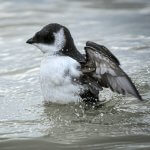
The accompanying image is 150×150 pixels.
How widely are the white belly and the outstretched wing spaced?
188 millimetres

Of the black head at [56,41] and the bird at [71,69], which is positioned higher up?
the black head at [56,41]

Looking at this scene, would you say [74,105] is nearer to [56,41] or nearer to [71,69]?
[71,69]

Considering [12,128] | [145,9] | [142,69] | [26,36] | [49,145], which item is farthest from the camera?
[145,9]

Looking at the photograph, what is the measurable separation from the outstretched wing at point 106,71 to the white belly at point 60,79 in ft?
0.62

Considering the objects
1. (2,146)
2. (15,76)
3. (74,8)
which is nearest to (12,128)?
(2,146)

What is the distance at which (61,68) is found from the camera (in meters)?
8.62

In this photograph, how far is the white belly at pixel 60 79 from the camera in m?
8.60

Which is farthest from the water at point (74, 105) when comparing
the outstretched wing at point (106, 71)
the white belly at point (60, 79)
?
the outstretched wing at point (106, 71)

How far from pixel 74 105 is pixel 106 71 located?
81cm

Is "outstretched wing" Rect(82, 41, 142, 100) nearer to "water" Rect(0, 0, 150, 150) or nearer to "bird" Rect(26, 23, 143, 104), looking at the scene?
"bird" Rect(26, 23, 143, 104)

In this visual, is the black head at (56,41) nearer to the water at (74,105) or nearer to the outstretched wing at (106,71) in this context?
the outstretched wing at (106,71)

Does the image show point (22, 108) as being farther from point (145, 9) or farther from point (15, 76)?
point (145, 9)

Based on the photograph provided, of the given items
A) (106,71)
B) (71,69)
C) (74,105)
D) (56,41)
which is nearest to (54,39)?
(56,41)

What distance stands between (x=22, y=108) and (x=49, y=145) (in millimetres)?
1527
